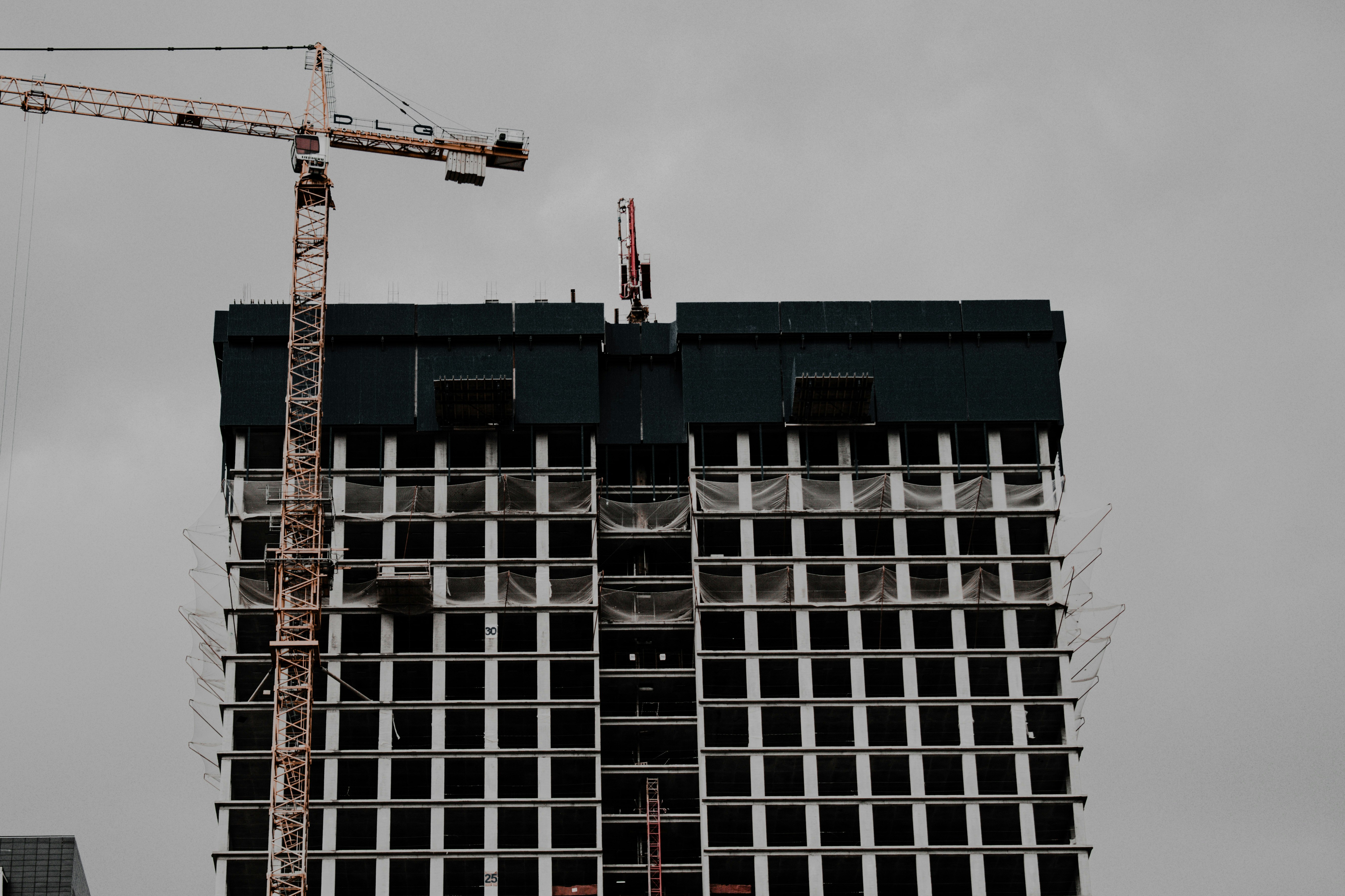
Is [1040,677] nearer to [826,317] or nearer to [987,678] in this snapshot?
[987,678]

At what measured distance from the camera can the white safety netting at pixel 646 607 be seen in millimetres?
157375

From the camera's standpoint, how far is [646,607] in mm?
157750

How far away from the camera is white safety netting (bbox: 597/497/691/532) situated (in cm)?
16012

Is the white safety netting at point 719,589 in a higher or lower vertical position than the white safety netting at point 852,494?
lower

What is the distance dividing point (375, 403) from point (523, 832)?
3285cm

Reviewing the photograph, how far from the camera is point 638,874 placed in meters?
153

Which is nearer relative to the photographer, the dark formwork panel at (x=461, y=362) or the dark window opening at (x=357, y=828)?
the dark window opening at (x=357, y=828)

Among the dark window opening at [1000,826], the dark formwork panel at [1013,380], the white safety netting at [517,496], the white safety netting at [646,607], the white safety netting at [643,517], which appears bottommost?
the dark window opening at [1000,826]

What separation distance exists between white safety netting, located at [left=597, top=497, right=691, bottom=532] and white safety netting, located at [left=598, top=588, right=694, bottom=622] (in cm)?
501

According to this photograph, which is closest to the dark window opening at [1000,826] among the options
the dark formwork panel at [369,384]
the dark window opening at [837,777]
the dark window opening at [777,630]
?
the dark window opening at [837,777]

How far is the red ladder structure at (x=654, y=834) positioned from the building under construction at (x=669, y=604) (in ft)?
0.67

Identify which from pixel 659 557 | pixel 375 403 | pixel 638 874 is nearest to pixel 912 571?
pixel 659 557

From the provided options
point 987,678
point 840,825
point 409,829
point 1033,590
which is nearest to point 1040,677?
point 987,678

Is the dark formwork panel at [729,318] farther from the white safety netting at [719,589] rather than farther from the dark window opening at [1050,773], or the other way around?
→ the dark window opening at [1050,773]
